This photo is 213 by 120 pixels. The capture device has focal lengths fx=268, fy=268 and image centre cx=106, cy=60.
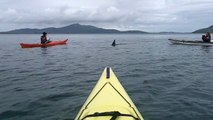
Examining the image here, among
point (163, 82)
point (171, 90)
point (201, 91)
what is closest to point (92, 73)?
point (163, 82)

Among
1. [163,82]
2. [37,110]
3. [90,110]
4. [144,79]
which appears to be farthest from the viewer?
[144,79]

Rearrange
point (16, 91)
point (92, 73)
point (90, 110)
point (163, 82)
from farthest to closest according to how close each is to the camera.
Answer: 1. point (92, 73)
2. point (163, 82)
3. point (16, 91)
4. point (90, 110)

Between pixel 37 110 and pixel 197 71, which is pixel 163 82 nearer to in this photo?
pixel 197 71

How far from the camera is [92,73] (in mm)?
18219

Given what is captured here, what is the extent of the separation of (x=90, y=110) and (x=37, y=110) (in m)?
4.21

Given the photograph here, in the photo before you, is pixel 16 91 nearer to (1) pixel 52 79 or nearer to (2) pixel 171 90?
(1) pixel 52 79

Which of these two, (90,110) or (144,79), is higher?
(90,110)

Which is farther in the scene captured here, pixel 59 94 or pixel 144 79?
pixel 144 79

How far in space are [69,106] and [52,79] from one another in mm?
5991

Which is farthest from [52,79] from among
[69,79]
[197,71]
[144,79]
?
[197,71]

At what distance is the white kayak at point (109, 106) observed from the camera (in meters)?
6.04

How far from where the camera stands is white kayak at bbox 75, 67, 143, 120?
238 inches

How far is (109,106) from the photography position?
22.3ft

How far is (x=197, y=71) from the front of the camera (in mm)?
18844
